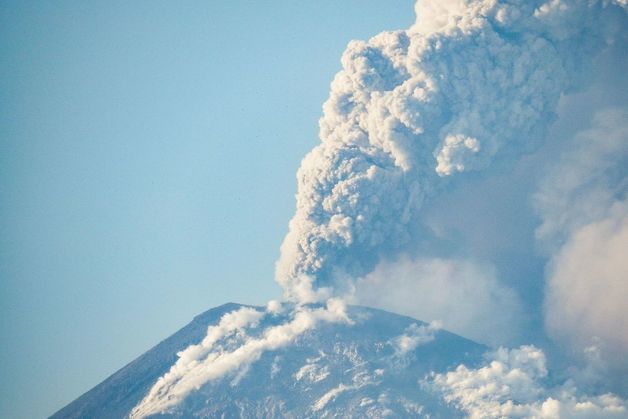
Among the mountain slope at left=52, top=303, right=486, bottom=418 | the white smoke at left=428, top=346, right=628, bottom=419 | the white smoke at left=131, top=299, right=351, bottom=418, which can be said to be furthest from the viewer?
the white smoke at left=131, top=299, right=351, bottom=418

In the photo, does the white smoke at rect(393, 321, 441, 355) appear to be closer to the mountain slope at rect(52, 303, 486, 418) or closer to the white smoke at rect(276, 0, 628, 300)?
the mountain slope at rect(52, 303, 486, 418)

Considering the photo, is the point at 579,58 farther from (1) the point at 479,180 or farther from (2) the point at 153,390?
(2) the point at 153,390

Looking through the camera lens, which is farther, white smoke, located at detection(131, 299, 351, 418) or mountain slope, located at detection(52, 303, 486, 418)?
white smoke, located at detection(131, 299, 351, 418)

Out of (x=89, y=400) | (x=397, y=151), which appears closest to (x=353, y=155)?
(x=397, y=151)

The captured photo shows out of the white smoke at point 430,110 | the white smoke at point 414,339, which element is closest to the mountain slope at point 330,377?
the white smoke at point 414,339

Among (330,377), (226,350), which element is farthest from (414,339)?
(226,350)

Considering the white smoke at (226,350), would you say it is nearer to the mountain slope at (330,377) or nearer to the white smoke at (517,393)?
the mountain slope at (330,377)

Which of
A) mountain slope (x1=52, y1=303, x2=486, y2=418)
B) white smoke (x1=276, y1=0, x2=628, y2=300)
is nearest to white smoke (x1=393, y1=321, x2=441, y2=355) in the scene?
mountain slope (x1=52, y1=303, x2=486, y2=418)
